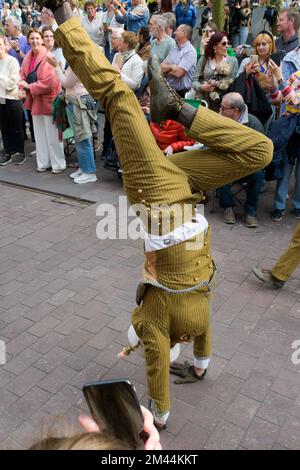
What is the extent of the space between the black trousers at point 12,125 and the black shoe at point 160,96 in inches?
232

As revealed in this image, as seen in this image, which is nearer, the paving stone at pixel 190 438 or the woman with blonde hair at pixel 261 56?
the paving stone at pixel 190 438

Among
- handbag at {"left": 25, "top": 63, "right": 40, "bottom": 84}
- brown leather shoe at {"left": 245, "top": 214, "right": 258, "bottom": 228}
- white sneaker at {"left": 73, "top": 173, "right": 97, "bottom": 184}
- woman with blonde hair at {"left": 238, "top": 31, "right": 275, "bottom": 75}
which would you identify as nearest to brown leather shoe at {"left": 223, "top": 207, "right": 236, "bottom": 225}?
brown leather shoe at {"left": 245, "top": 214, "right": 258, "bottom": 228}

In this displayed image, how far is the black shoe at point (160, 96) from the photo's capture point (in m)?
2.05

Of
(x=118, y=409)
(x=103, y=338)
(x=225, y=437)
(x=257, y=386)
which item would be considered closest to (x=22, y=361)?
(x=103, y=338)

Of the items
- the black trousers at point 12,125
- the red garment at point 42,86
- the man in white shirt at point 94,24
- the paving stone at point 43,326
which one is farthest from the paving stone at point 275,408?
the man in white shirt at point 94,24

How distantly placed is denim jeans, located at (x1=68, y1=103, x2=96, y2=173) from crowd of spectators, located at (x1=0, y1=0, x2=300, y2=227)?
0.01 m

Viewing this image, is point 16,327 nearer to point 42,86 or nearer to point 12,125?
point 42,86

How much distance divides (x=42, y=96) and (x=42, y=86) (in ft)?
0.71

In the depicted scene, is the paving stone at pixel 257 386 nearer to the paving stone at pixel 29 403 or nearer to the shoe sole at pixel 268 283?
the shoe sole at pixel 268 283

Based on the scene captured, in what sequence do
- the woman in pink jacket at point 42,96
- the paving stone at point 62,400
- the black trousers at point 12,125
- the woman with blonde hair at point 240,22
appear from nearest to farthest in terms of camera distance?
1. the paving stone at point 62,400
2. the woman in pink jacket at point 42,96
3. the black trousers at point 12,125
4. the woman with blonde hair at point 240,22

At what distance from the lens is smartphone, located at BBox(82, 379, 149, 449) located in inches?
47.7

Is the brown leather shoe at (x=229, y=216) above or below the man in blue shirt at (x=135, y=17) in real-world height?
below

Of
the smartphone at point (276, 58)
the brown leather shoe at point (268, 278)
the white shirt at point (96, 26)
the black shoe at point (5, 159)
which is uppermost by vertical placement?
the white shirt at point (96, 26)

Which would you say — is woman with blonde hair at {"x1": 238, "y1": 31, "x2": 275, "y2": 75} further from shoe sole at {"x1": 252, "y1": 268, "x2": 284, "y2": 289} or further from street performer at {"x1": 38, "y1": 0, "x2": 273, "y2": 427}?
street performer at {"x1": 38, "y1": 0, "x2": 273, "y2": 427}
